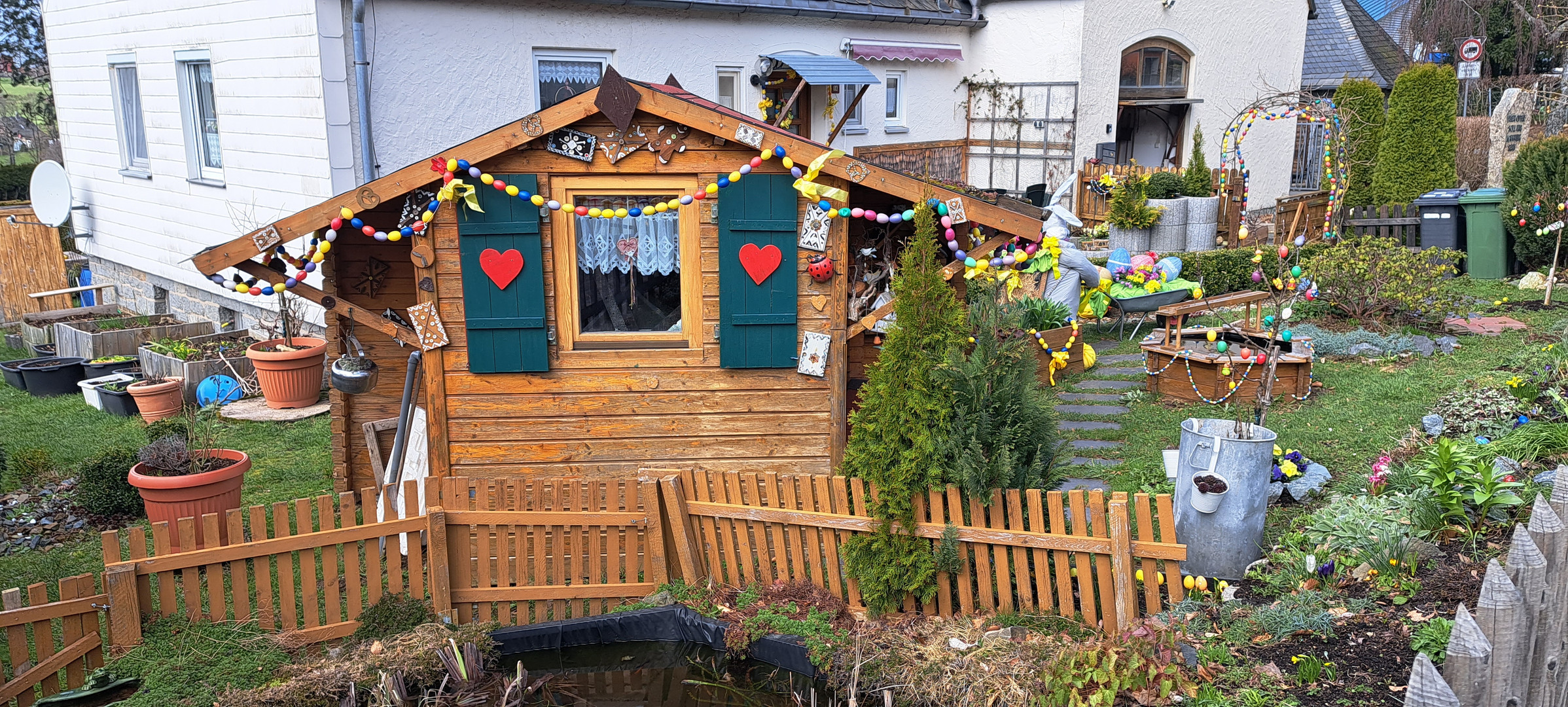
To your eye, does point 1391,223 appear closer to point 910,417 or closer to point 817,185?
point 817,185

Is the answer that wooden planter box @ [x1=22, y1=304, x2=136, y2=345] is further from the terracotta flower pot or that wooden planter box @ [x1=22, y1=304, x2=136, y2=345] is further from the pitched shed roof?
the pitched shed roof

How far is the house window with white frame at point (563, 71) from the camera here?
11930 mm

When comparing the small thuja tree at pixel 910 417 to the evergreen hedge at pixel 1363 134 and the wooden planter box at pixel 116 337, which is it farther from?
the evergreen hedge at pixel 1363 134

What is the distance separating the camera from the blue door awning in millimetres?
14164

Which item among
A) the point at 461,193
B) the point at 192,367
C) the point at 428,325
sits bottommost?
the point at 192,367

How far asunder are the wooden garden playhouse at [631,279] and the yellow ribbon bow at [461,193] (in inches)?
0.6

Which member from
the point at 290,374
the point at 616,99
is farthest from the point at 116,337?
the point at 616,99

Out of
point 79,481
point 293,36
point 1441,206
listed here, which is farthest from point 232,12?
point 1441,206

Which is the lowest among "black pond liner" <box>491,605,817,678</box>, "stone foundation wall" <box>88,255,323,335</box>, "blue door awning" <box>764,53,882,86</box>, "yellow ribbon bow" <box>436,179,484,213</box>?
"black pond liner" <box>491,605,817,678</box>

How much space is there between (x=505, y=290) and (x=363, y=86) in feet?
17.3

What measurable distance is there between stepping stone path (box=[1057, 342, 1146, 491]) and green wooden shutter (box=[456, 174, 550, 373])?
11.1 ft

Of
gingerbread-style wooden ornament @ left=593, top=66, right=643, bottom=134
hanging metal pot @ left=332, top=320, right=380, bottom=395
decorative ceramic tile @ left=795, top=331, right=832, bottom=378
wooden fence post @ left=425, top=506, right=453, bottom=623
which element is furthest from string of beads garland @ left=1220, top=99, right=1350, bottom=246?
wooden fence post @ left=425, top=506, right=453, bottom=623

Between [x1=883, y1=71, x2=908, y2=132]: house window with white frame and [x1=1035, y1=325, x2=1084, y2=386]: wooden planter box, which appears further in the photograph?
[x1=883, y1=71, x2=908, y2=132]: house window with white frame

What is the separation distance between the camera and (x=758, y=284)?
20.4 ft
